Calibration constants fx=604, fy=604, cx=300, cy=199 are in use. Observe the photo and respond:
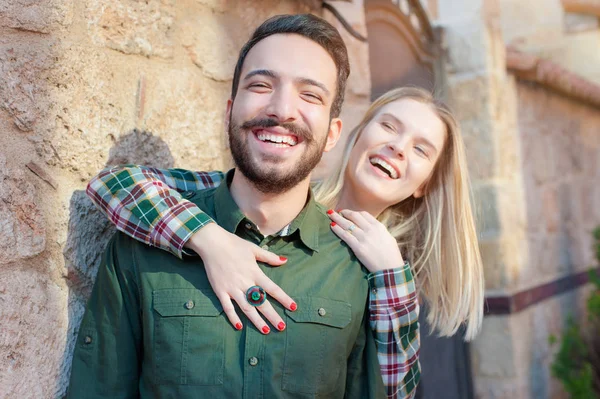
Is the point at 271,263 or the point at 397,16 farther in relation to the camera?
the point at 397,16

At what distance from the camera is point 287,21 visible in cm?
161

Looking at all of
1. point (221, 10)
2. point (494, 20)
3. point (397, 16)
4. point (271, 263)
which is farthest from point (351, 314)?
→ point (494, 20)

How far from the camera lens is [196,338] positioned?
1.39 metres

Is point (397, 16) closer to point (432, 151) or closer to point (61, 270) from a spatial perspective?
point (432, 151)

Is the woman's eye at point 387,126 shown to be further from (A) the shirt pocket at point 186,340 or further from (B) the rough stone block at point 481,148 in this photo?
(B) the rough stone block at point 481,148

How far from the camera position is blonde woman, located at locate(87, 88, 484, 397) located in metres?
1.46

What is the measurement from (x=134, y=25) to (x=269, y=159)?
58cm

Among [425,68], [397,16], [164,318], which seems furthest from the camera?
[425,68]

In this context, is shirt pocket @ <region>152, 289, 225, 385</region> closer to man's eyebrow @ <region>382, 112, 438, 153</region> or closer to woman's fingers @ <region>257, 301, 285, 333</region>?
woman's fingers @ <region>257, 301, 285, 333</region>

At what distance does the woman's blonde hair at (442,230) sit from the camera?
2.16m

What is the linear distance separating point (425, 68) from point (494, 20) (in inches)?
26.8

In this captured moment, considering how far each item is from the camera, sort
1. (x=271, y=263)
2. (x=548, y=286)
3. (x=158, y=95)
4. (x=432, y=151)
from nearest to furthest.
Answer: (x=271, y=263) → (x=158, y=95) → (x=432, y=151) → (x=548, y=286)

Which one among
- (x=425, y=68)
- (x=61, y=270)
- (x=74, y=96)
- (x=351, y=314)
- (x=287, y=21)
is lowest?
(x=351, y=314)

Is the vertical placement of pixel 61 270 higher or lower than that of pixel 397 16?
lower
